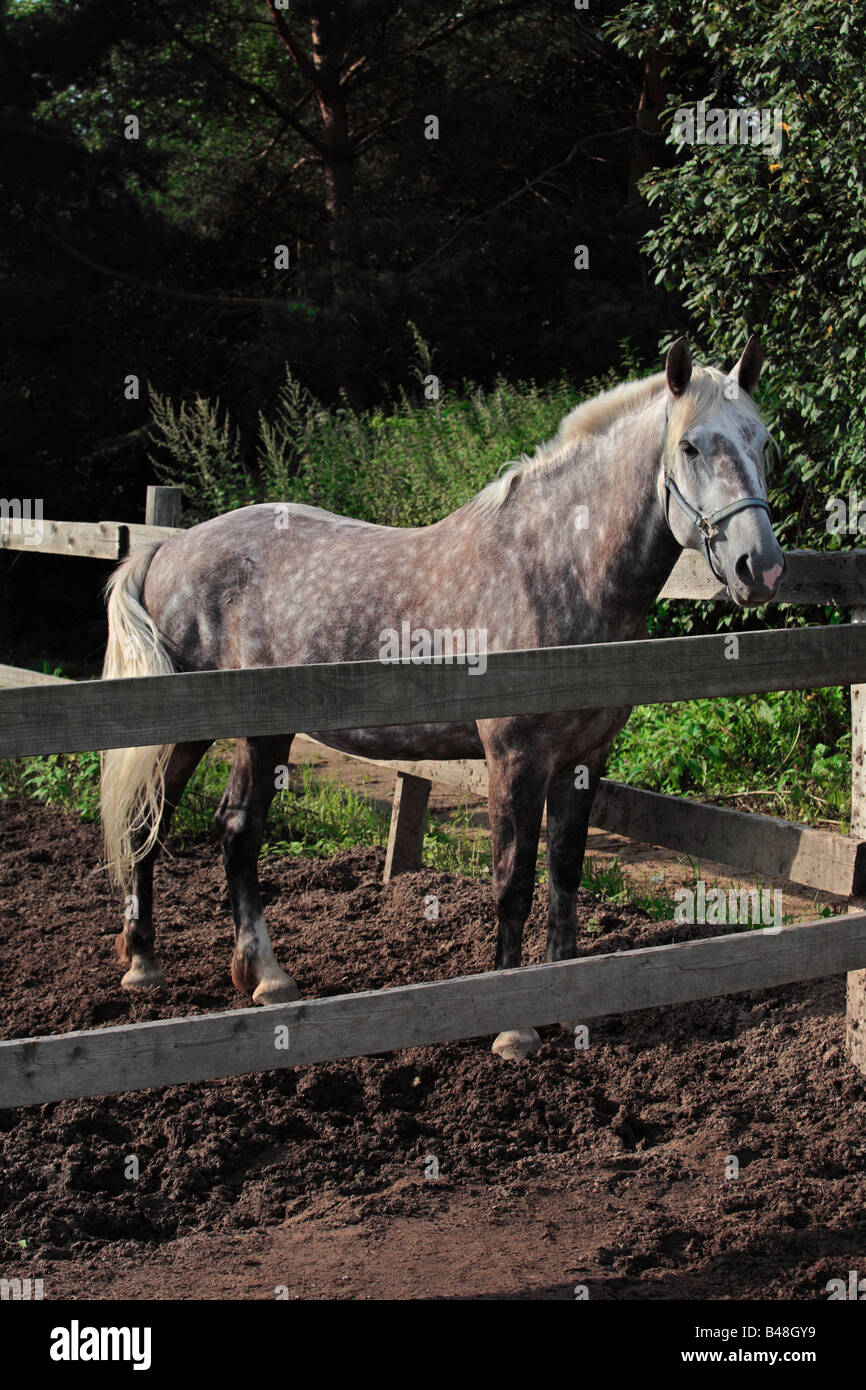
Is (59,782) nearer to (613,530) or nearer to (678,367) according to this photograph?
(613,530)

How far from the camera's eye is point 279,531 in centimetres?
468

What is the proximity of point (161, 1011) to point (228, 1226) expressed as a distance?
1.26m

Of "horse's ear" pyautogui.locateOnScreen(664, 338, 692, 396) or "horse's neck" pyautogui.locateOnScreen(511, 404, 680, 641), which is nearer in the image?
"horse's ear" pyautogui.locateOnScreen(664, 338, 692, 396)

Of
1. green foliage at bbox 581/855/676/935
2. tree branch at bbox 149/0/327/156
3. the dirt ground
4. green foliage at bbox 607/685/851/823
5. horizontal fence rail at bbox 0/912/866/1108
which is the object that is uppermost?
tree branch at bbox 149/0/327/156

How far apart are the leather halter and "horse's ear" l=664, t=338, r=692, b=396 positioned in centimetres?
10

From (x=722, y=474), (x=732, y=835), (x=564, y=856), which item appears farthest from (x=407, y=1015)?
(x=732, y=835)

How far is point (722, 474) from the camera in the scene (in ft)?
10.9

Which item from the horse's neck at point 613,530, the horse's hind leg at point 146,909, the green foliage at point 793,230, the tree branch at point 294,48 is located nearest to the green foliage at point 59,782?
the horse's hind leg at point 146,909

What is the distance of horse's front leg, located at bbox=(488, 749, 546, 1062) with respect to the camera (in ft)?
12.7

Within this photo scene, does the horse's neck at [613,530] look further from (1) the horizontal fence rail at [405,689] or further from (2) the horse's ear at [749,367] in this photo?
(1) the horizontal fence rail at [405,689]

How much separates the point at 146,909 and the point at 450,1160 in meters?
1.73

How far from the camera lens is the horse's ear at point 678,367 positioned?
11.1 ft

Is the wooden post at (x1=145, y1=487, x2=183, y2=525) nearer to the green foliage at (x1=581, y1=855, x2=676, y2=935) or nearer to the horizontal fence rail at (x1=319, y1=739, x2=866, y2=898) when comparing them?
the horizontal fence rail at (x1=319, y1=739, x2=866, y2=898)

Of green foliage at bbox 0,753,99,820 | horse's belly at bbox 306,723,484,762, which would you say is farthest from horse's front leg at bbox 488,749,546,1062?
green foliage at bbox 0,753,99,820
